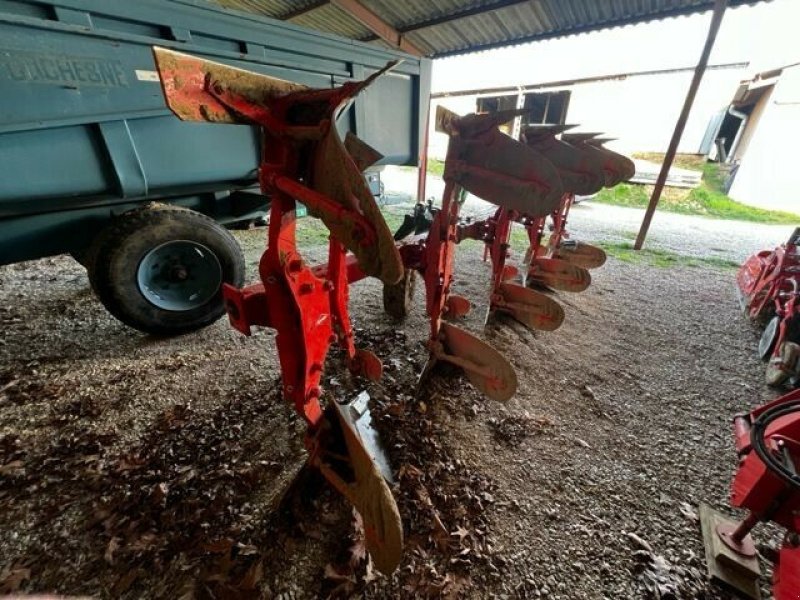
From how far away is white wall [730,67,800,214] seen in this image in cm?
930

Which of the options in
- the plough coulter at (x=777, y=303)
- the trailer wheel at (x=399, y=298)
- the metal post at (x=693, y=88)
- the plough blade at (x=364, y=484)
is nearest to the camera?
the plough blade at (x=364, y=484)

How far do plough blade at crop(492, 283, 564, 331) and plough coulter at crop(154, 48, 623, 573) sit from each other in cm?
66

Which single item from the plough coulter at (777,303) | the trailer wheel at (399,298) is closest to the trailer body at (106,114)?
the trailer wheel at (399,298)

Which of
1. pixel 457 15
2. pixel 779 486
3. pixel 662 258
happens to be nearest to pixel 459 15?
pixel 457 15

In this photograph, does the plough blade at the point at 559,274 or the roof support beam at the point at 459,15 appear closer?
the plough blade at the point at 559,274

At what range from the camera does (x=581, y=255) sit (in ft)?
14.9

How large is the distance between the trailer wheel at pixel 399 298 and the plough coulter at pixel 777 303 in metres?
2.99

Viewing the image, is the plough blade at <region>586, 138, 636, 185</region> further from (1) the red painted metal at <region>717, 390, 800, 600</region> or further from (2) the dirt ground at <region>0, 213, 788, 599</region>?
(1) the red painted metal at <region>717, 390, 800, 600</region>

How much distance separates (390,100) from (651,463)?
409 cm

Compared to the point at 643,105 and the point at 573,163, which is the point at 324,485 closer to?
the point at 573,163

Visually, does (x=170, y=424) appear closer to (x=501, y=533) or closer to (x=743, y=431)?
(x=501, y=533)

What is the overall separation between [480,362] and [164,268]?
2.44 m

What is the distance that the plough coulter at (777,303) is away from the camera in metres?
2.71

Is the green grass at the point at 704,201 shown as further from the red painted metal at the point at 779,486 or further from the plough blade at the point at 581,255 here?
the red painted metal at the point at 779,486
